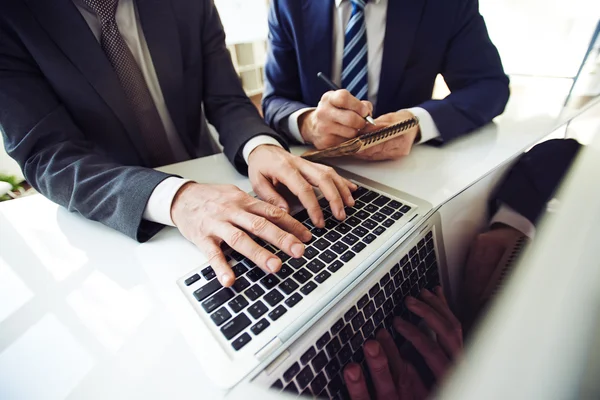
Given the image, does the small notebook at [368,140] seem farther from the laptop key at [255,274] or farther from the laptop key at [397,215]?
the laptop key at [255,274]

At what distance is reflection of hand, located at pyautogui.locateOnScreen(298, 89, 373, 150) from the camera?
61cm

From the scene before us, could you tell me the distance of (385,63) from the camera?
797 millimetres

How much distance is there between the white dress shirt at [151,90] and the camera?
460mm

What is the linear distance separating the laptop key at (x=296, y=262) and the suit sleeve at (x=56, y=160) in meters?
0.25

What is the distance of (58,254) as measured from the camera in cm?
43

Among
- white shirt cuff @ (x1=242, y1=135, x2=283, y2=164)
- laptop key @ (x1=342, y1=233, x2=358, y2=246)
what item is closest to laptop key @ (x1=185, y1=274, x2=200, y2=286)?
laptop key @ (x1=342, y1=233, x2=358, y2=246)

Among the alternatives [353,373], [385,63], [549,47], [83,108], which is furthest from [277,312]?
[549,47]

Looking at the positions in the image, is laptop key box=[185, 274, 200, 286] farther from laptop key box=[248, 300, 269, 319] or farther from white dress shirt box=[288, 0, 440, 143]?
white dress shirt box=[288, 0, 440, 143]

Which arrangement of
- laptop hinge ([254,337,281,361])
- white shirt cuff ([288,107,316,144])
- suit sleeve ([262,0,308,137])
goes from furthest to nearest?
1. suit sleeve ([262,0,308,137])
2. white shirt cuff ([288,107,316,144])
3. laptop hinge ([254,337,281,361])

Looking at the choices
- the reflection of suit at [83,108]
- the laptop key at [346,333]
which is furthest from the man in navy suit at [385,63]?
the laptop key at [346,333]

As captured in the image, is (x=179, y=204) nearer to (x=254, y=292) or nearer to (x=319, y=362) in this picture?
(x=254, y=292)

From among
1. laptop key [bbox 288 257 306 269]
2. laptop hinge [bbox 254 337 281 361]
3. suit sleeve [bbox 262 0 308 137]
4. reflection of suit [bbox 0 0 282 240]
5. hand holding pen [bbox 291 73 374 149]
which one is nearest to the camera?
laptop hinge [bbox 254 337 281 361]

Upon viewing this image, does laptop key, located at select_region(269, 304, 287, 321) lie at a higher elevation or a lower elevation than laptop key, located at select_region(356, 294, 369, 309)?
higher

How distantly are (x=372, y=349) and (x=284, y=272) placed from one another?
0.15 metres
